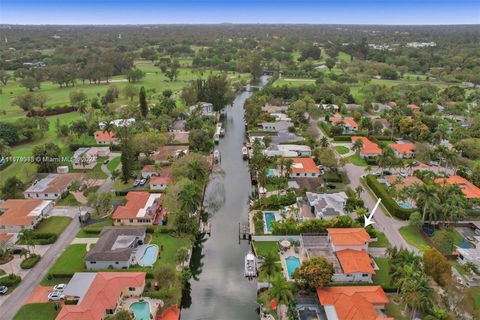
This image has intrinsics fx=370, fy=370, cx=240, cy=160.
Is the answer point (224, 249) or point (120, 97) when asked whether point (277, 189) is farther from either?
point (120, 97)

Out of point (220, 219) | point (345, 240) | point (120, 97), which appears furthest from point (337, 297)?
point (120, 97)

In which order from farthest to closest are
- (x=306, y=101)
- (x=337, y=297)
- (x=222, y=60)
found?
(x=222, y=60) < (x=306, y=101) < (x=337, y=297)

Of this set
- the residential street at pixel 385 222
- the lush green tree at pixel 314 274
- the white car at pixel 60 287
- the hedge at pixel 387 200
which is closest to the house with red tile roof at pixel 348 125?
the residential street at pixel 385 222

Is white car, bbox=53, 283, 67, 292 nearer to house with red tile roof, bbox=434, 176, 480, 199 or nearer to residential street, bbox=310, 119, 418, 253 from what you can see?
residential street, bbox=310, 119, 418, 253

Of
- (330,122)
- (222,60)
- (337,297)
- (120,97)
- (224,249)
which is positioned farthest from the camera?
(222,60)

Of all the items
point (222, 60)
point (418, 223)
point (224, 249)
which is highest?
point (222, 60)

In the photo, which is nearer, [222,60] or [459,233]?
[459,233]

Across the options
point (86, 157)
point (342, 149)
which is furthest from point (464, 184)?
point (86, 157)
